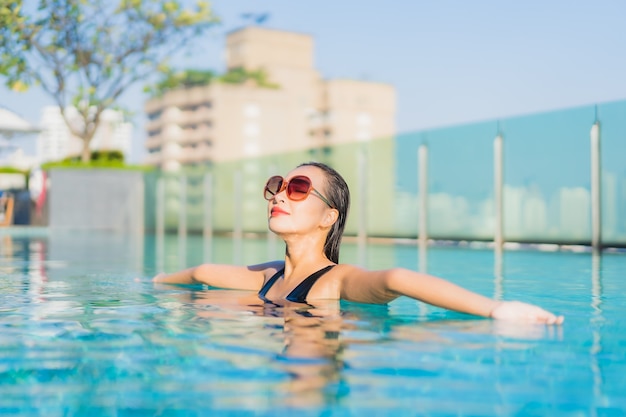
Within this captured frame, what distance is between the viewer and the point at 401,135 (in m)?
16.7

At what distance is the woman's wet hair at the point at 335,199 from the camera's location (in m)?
4.30

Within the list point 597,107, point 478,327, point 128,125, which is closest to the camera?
point 478,327

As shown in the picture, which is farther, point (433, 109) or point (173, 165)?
point (433, 109)

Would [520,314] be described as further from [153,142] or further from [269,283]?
[153,142]

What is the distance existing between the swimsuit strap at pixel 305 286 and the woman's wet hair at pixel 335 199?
16cm

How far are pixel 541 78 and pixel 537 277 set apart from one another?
111 meters

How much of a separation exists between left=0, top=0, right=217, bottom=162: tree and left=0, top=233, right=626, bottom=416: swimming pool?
64.5 ft

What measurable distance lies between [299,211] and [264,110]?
86932 mm

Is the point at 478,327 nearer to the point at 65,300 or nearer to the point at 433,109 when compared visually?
the point at 65,300

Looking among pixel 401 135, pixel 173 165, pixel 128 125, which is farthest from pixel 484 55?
pixel 401 135

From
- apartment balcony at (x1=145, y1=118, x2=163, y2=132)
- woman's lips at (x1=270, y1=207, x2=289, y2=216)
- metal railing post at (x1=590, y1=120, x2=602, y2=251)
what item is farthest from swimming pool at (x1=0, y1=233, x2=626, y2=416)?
apartment balcony at (x1=145, y1=118, x2=163, y2=132)

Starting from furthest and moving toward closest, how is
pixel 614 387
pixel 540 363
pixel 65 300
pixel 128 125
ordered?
pixel 128 125 < pixel 65 300 < pixel 540 363 < pixel 614 387

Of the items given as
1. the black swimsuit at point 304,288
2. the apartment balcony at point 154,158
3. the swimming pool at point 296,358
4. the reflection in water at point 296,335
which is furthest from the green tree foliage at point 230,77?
the swimming pool at point 296,358

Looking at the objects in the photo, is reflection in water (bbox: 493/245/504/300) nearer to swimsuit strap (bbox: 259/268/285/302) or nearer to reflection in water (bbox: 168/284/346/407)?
swimsuit strap (bbox: 259/268/285/302)
